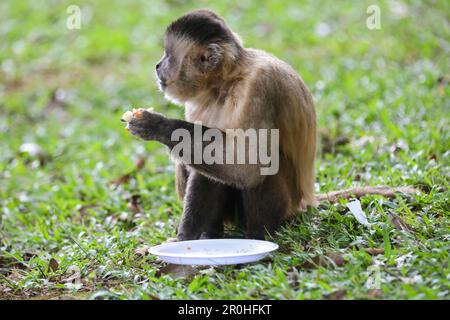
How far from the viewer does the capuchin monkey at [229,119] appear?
4770 millimetres

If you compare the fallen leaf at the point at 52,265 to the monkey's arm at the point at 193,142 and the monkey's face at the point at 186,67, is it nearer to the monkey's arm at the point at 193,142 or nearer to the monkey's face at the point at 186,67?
the monkey's arm at the point at 193,142

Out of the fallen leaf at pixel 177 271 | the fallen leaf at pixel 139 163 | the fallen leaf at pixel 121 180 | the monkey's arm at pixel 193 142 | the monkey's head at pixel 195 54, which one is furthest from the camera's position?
the fallen leaf at pixel 139 163

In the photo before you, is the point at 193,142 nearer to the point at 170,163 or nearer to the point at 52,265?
the point at 52,265

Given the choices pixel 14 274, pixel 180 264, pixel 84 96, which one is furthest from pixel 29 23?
pixel 180 264

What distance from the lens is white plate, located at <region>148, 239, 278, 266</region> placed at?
13.9 feet

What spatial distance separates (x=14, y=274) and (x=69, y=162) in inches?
120

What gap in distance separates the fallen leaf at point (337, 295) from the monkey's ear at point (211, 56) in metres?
1.98

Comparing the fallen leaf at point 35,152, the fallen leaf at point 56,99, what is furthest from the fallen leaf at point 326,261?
the fallen leaf at point 56,99

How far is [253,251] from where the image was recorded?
450 centimetres

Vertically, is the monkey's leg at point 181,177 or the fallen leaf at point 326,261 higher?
the monkey's leg at point 181,177

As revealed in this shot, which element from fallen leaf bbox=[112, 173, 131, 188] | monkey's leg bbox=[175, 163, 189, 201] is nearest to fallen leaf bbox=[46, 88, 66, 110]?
fallen leaf bbox=[112, 173, 131, 188]

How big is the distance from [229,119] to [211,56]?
0.52 meters

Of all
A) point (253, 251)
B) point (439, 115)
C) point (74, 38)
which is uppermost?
point (74, 38)

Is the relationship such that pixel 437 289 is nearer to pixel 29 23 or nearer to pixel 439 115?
pixel 439 115
